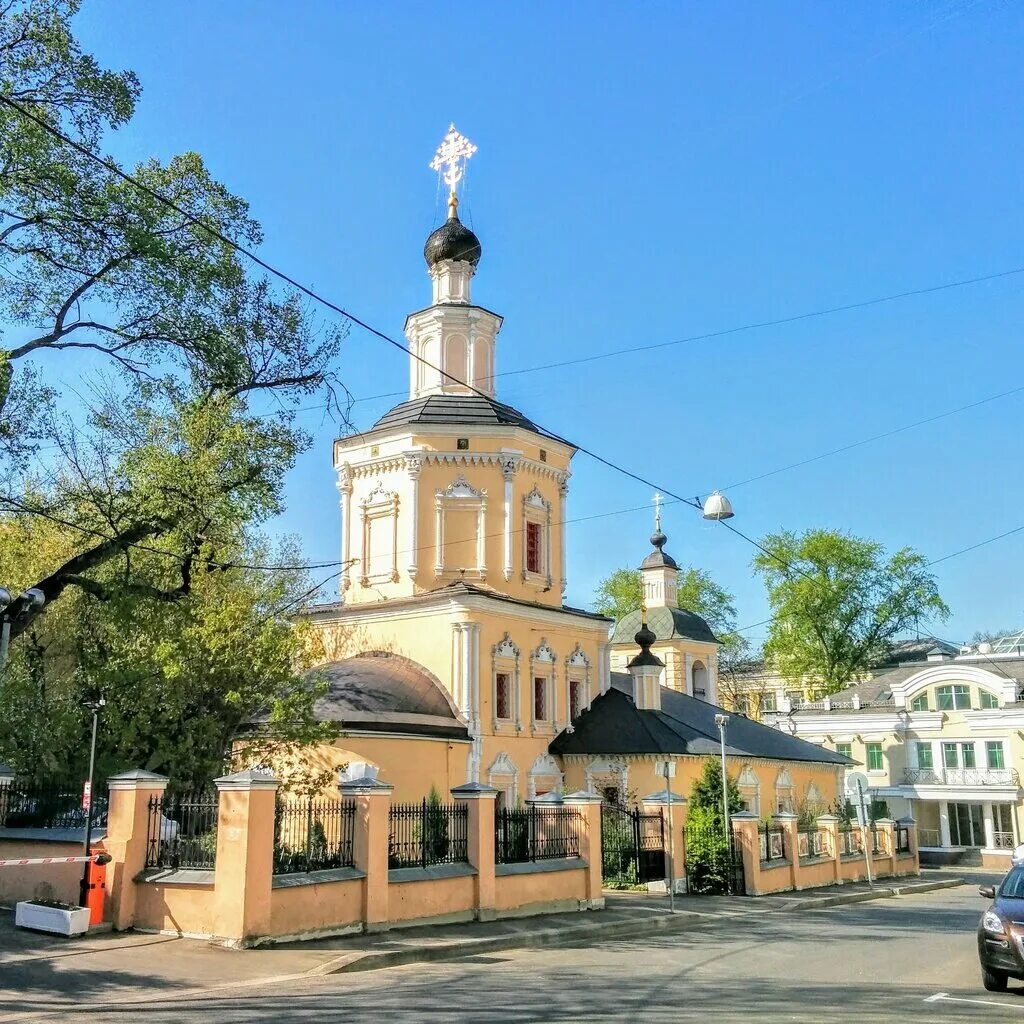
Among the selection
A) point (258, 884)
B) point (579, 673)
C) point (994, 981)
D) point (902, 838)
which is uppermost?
point (579, 673)

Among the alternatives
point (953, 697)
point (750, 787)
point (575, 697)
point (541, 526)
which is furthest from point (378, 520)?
point (953, 697)

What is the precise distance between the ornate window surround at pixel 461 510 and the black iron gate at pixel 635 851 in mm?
7480

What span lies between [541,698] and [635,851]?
638 cm

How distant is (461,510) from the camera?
26641mm

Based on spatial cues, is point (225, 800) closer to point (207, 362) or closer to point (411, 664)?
point (207, 362)

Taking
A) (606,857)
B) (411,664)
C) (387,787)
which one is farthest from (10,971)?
(411,664)

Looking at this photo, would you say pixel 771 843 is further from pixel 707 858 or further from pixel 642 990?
pixel 642 990

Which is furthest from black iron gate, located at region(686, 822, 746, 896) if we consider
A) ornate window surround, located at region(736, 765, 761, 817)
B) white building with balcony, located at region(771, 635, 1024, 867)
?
white building with balcony, located at region(771, 635, 1024, 867)

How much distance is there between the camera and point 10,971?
10305mm

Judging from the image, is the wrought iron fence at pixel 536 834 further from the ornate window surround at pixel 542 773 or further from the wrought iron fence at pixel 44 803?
the ornate window surround at pixel 542 773

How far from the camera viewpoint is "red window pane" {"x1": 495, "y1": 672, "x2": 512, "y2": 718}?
25.4 meters

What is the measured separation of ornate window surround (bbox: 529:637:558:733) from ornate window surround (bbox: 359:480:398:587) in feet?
13.1

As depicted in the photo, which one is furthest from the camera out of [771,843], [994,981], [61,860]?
[771,843]

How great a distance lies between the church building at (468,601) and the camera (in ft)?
79.7
